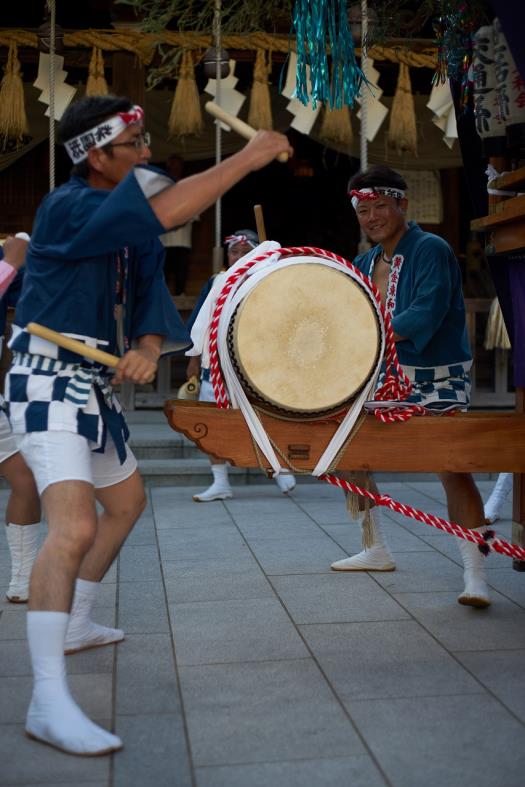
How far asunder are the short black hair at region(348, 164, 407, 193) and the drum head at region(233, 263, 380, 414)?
1.20m

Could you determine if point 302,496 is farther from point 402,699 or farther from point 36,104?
point 36,104

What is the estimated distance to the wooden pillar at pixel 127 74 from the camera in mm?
9211

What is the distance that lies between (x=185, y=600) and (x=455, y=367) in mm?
1589

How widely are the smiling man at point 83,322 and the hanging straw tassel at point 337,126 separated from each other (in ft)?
20.3

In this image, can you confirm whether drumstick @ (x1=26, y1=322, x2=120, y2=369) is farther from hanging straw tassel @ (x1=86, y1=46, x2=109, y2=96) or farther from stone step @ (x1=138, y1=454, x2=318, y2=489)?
hanging straw tassel @ (x1=86, y1=46, x2=109, y2=96)

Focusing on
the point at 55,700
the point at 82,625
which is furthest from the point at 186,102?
the point at 55,700

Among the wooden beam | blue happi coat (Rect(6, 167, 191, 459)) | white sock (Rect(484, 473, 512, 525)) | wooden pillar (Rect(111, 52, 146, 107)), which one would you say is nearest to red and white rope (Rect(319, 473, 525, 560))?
the wooden beam

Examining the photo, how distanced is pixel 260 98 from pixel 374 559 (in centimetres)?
543

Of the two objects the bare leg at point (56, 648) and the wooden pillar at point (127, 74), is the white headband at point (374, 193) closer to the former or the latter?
the bare leg at point (56, 648)

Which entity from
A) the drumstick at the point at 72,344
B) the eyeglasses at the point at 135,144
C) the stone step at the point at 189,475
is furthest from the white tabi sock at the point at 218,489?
the eyeglasses at the point at 135,144

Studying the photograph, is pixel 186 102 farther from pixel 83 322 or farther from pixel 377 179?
pixel 83 322

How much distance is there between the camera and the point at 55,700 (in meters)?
2.76

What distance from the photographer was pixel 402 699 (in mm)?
3137

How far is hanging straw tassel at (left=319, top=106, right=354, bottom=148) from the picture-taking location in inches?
358
